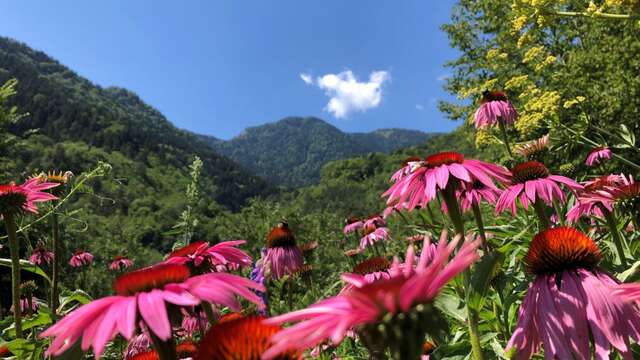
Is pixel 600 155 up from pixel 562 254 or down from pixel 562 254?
up

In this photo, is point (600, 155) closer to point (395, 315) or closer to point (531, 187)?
point (531, 187)

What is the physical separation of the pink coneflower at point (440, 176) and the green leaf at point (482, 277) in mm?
418

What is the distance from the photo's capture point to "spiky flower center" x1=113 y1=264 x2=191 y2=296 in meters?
0.83

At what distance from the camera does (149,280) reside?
2.76 feet

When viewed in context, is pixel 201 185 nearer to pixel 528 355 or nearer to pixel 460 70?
pixel 528 355

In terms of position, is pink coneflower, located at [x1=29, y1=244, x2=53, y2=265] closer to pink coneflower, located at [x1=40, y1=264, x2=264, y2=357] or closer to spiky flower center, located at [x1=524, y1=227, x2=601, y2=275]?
pink coneflower, located at [x1=40, y1=264, x2=264, y2=357]

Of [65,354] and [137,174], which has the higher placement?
[137,174]

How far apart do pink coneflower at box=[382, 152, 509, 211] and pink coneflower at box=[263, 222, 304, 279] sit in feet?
5.22

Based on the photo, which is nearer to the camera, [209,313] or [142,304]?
[142,304]

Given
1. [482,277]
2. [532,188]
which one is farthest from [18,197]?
[532,188]

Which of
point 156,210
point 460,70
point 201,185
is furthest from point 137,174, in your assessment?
point 201,185

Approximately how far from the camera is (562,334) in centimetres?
94

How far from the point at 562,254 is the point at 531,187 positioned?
956mm

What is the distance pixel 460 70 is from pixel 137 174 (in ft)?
247
